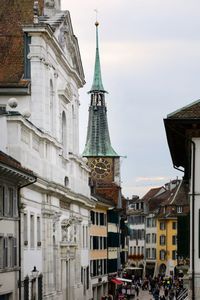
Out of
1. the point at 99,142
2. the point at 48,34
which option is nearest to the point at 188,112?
the point at 48,34

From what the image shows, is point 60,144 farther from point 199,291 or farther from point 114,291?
point 114,291

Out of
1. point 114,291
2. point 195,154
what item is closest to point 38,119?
point 195,154

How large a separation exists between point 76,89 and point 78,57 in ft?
10.1

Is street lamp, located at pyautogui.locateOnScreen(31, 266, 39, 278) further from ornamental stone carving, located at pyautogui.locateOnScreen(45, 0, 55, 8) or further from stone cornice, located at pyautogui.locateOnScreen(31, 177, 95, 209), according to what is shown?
ornamental stone carving, located at pyautogui.locateOnScreen(45, 0, 55, 8)

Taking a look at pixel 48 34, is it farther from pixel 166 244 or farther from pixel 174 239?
pixel 166 244

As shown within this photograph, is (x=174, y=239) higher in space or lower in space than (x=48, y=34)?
lower

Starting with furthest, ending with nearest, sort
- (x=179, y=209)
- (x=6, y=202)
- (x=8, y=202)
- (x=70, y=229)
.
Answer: (x=179, y=209) → (x=70, y=229) → (x=8, y=202) → (x=6, y=202)

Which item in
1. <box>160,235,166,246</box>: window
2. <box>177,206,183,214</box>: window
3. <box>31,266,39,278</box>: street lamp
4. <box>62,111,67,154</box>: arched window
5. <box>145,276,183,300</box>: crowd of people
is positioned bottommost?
<box>145,276,183,300</box>: crowd of people

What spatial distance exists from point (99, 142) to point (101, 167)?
6.28 meters

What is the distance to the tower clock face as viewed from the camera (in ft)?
505

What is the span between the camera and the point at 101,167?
511 ft

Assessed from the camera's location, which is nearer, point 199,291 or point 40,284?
point 199,291

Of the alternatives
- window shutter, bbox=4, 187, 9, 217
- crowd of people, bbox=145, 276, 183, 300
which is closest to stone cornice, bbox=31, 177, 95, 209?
window shutter, bbox=4, 187, 9, 217

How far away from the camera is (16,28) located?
64062mm
